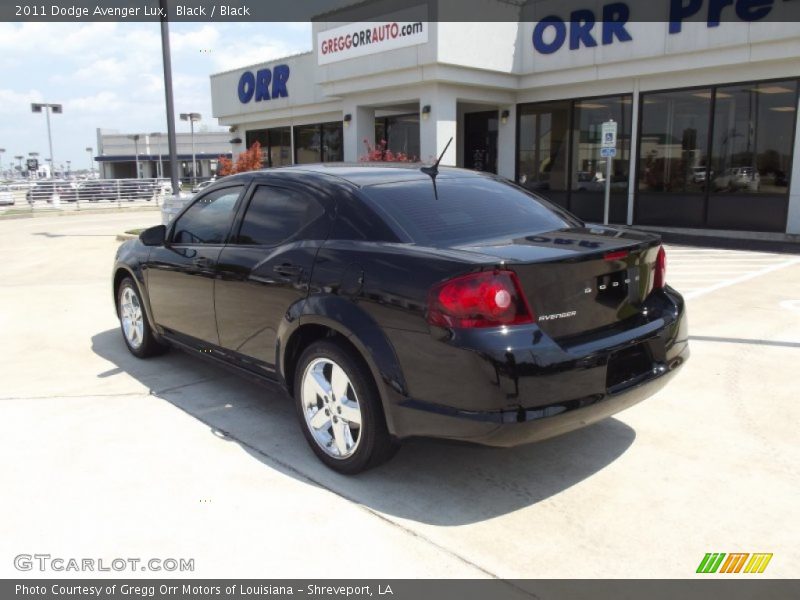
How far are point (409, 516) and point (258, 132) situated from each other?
23.6 metres

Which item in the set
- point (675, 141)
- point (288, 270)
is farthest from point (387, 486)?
point (675, 141)

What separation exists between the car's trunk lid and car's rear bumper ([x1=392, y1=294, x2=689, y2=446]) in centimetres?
14

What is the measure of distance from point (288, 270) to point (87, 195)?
110 feet

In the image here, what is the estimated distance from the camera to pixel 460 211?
3926mm

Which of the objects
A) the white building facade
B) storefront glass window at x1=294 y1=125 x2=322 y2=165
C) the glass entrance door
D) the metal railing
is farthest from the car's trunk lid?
the white building facade

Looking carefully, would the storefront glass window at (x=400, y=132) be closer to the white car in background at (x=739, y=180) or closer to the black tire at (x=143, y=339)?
the white car in background at (x=739, y=180)

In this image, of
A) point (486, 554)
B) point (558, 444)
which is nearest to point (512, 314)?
point (486, 554)

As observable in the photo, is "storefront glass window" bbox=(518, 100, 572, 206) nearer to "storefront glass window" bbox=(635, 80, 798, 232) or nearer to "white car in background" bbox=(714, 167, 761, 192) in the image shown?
"storefront glass window" bbox=(635, 80, 798, 232)

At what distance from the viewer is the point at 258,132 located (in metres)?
25.1

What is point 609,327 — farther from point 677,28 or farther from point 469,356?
point 677,28

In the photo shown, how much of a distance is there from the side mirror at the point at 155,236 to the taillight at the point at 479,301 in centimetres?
312

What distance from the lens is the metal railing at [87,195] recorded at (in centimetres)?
3200
